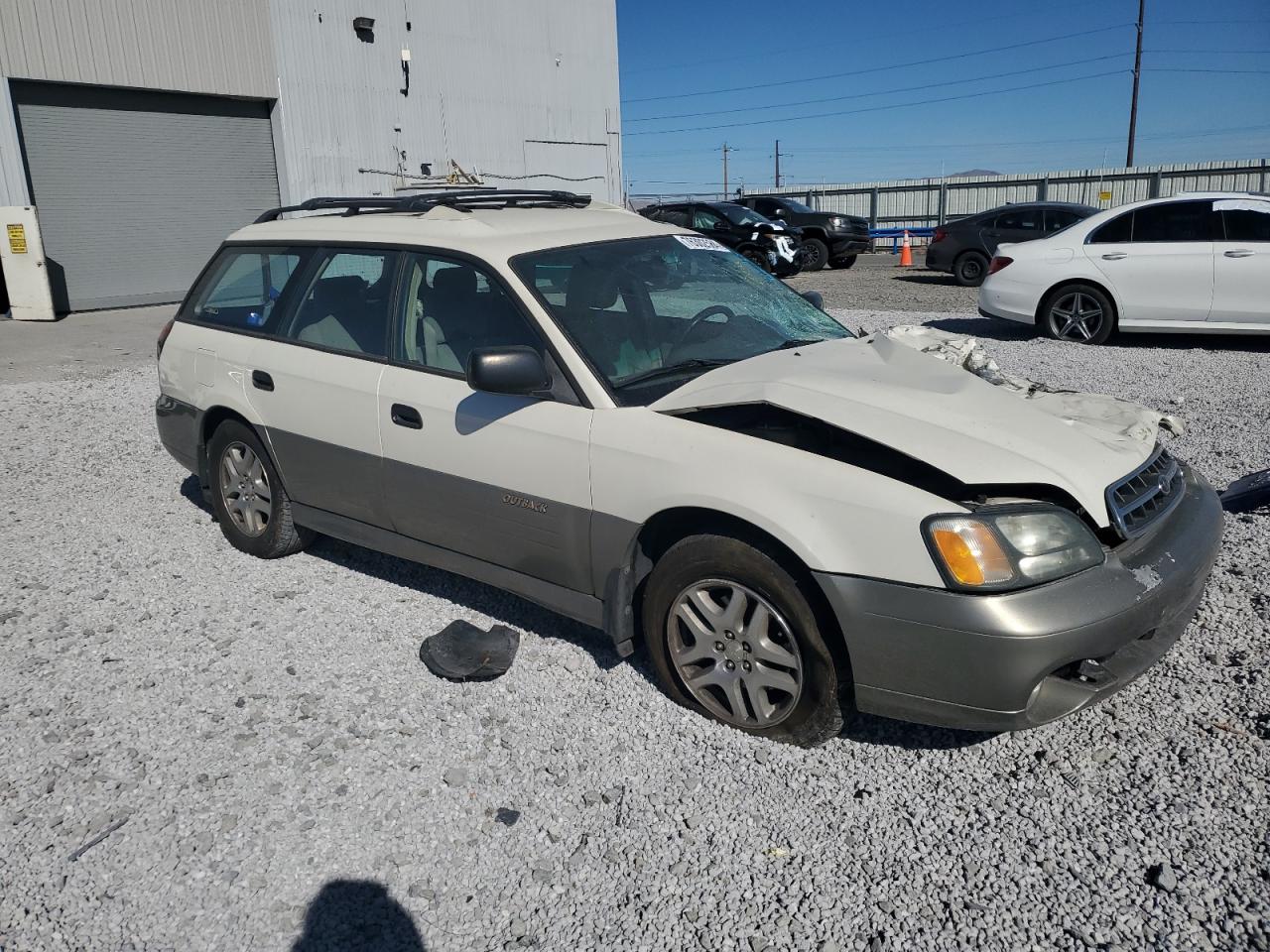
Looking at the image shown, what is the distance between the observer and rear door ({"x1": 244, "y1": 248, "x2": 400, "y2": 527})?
4.15 m

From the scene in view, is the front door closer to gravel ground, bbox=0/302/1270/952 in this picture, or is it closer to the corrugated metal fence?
gravel ground, bbox=0/302/1270/952

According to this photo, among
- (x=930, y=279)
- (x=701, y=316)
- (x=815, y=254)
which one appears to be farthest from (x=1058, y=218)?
(x=701, y=316)

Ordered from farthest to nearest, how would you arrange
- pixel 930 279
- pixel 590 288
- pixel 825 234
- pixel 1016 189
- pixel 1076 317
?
pixel 1016 189, pixel 825 234, pixel 930 279, pixel 1076 317, pixel 590 288

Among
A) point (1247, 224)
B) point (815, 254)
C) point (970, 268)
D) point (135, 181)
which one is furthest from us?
point (815, 254)

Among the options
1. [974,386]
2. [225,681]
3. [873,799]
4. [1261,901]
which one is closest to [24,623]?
[225,681]

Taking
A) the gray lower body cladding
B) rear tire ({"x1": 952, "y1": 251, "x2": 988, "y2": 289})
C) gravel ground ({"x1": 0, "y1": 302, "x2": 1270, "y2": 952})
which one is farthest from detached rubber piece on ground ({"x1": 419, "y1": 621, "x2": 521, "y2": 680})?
rear tire ({"x1": 952, "y1": 251, "x2": 988, "y2": 289})

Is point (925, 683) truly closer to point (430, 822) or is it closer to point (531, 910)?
point (531, 910)

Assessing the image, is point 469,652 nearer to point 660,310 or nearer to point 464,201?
point 660,310

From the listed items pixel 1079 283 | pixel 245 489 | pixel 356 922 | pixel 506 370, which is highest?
pixel 506 370

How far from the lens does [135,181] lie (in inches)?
693

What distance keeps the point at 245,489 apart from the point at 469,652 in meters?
1.82

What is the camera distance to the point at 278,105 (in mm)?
19141

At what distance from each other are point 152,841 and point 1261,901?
2981 mm

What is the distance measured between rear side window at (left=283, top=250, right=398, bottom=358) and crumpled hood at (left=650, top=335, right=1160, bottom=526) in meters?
1.47
